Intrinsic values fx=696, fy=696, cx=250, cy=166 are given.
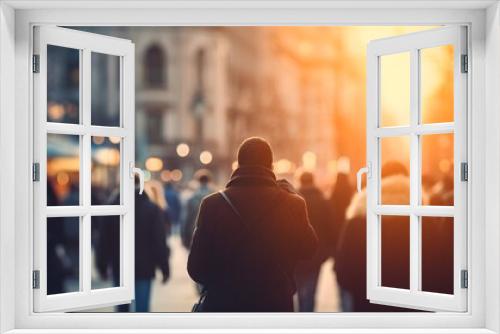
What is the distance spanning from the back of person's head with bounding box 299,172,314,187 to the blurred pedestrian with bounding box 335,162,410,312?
2.30 ft

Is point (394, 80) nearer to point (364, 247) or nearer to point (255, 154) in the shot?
point (255, 154)

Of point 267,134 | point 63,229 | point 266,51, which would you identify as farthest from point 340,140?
point 63,229

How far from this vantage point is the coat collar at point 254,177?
3750 mm

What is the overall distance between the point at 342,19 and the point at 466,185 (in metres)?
0.89

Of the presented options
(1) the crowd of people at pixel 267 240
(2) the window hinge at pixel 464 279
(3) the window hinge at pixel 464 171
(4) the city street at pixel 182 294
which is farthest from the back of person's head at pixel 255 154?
(4) the city street at pixel 182 294

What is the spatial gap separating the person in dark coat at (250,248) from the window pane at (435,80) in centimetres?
81

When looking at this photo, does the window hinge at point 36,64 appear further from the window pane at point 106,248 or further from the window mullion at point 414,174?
the window pane at point 106,248

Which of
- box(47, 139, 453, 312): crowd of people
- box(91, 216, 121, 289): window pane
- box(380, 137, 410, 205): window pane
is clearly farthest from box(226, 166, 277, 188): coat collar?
box(91, 216, 121, 289): window pane

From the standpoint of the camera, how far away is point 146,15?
3010 mm

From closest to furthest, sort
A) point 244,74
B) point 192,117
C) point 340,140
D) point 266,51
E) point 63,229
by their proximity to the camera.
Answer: point 63,229, point 192,117, point 340,140, point 244,74, point 266,51

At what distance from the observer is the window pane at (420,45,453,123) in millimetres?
3253

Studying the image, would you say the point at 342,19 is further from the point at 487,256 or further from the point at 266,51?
the point at 266,51

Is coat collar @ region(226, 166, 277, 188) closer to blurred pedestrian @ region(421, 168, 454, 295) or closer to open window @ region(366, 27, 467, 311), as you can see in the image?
open window @ region(366, 27, 467, 311)

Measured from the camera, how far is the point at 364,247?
17.0 ft
